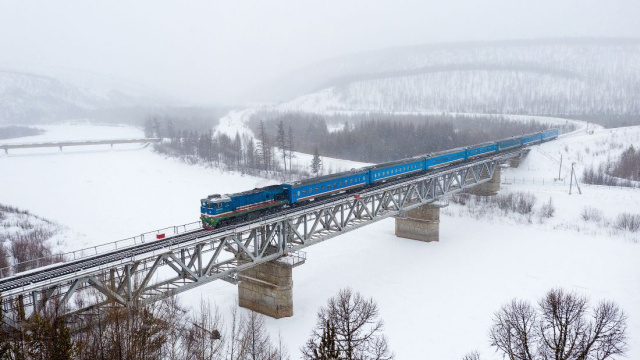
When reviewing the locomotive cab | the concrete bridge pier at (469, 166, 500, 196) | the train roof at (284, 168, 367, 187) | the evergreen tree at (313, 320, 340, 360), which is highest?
the train roof at (284, 168, 367, 187)

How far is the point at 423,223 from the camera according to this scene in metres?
49.5

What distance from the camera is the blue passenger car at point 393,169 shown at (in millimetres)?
40388

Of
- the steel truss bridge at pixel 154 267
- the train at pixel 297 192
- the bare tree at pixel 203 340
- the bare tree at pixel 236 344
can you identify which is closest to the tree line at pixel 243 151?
the train at pixel 297 192

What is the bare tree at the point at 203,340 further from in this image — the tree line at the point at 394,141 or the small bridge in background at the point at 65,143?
the small bridge in background at the point at 65,143

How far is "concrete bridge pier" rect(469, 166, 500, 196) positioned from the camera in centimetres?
6494

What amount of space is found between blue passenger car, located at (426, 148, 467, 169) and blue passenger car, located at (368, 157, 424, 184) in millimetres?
1484

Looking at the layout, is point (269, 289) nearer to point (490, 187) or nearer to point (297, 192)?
point (297, 192)

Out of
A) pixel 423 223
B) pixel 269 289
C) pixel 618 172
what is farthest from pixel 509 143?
pixel 269 289

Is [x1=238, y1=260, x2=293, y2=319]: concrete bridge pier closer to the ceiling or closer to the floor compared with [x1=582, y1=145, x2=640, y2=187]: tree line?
closer to the floor

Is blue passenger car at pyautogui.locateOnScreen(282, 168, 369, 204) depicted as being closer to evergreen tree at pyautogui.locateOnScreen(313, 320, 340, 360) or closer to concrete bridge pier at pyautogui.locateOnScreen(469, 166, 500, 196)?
evergreen tree at pyautogui.locateOnScreen(313, 320, 340, 360)

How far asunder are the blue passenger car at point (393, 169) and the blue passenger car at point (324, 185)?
1009 mm

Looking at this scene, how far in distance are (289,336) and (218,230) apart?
8607 millimetres

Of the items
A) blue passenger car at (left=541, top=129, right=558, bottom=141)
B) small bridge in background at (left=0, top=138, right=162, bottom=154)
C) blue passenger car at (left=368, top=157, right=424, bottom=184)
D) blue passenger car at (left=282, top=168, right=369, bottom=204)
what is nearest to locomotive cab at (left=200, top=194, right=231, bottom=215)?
blue passenger car at (left=282, top=168, right=369, bottom=204)

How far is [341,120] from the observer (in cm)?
18888
